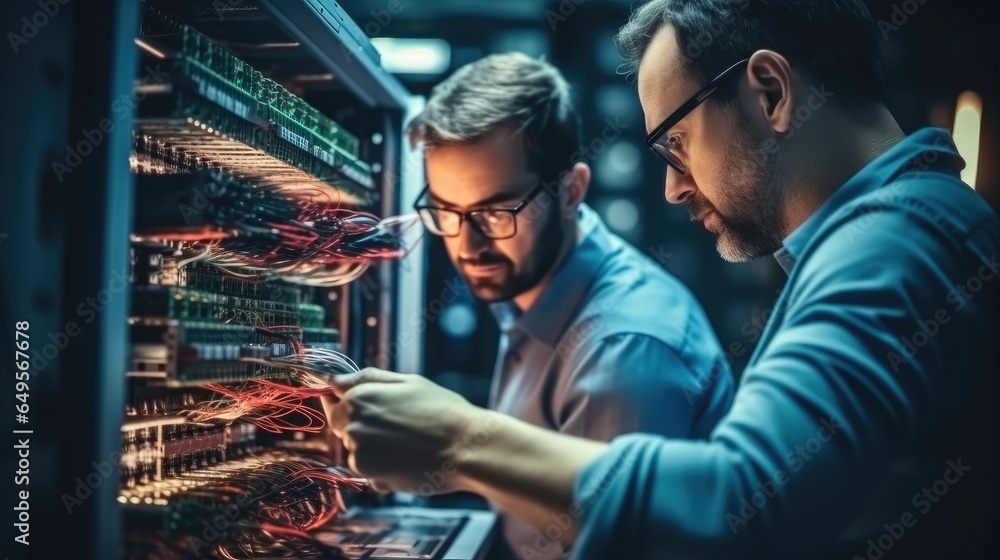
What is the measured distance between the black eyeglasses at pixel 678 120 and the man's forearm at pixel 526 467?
0.58 m

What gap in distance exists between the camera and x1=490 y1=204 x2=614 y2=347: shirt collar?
172 cm

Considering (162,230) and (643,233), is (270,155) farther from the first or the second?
(643,233)

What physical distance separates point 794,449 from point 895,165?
47cm

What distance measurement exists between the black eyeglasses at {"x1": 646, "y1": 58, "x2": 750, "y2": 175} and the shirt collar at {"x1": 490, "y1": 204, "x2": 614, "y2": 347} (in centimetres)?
54

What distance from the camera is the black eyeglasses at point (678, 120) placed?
1.07 metres

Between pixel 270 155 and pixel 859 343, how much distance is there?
0.95 m

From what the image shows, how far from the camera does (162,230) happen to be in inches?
39.3

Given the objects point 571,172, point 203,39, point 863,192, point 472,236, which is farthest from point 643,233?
point 203,39

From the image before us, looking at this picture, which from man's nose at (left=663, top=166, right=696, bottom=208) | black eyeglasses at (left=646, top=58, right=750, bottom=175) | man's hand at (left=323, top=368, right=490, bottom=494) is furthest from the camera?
man's nose at (left=663, top=166, right=696, bottom=208)
